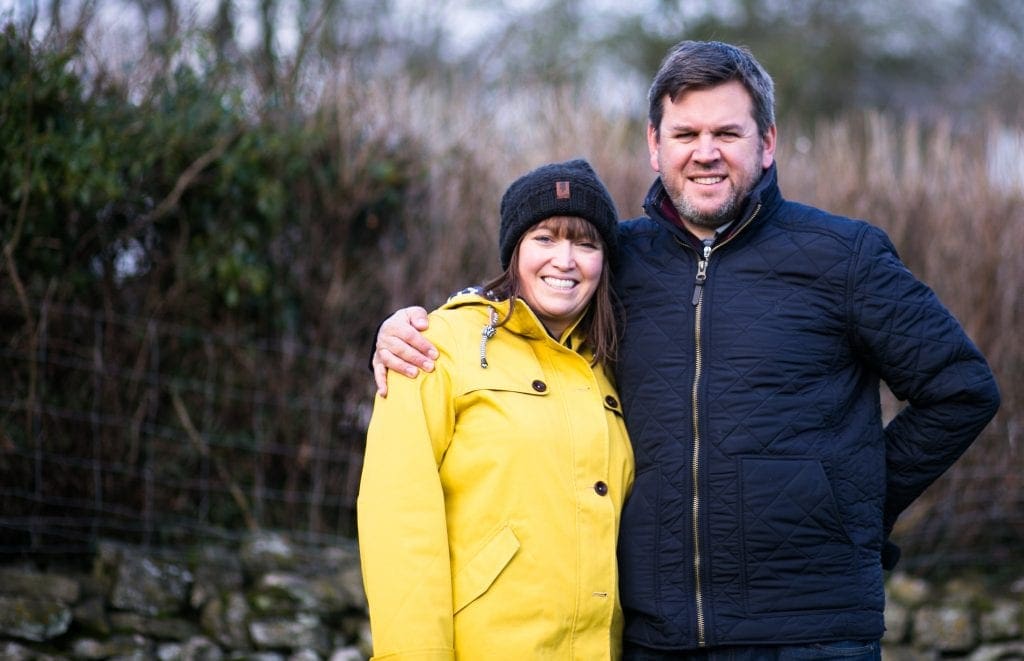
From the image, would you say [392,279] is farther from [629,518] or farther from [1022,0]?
[1022,0]

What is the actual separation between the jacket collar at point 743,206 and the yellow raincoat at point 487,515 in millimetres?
567

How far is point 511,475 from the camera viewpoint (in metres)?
2.55

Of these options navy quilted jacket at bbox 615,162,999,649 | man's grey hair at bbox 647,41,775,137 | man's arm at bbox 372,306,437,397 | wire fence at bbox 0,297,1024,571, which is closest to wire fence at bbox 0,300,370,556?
wire fence at bbox 0,297,1024,571

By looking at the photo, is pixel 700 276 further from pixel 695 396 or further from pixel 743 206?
pixel 695 396

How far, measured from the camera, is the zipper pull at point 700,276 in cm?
275

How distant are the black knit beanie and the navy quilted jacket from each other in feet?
0.72

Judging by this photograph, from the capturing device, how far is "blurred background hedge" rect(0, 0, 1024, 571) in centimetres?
464

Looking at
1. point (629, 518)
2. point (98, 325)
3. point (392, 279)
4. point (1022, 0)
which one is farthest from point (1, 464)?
point (1022, 0)

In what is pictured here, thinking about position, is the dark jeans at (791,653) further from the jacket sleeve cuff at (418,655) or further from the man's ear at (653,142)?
the man's ear at (653,142)

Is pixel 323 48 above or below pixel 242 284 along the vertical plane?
above

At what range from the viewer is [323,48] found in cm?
577

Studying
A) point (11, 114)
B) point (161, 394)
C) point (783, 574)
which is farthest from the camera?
point (161, 394)

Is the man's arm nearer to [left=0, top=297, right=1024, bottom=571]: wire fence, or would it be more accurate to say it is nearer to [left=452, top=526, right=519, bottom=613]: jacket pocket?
[left=452, top=526, right=519, bottom=613]: jacket pocket

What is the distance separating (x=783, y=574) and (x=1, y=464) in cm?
351
